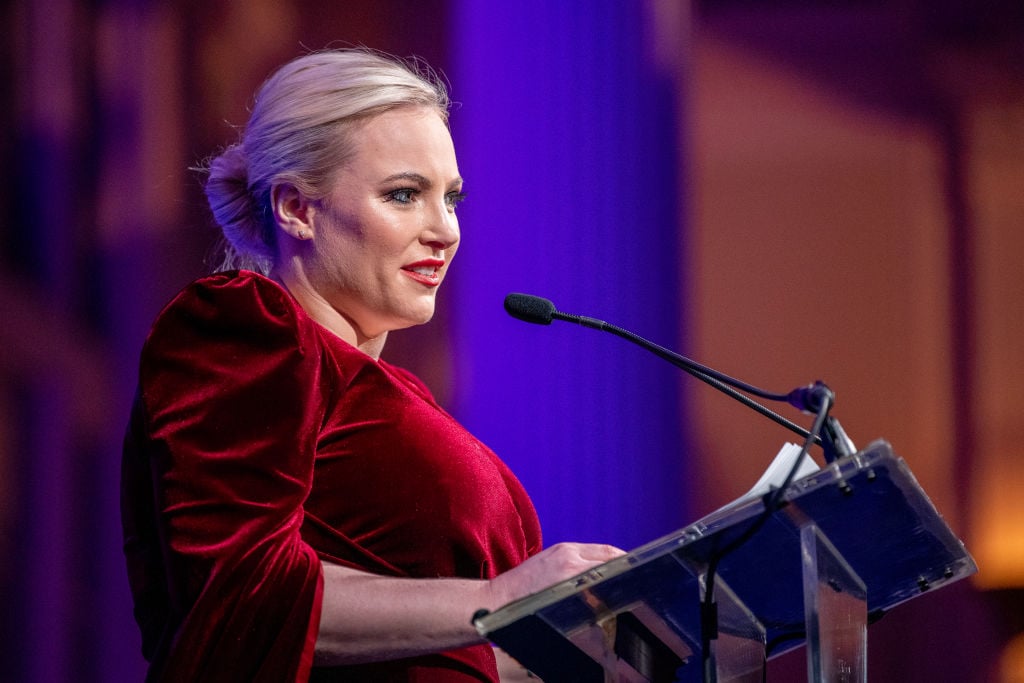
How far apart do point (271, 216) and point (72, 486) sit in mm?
972

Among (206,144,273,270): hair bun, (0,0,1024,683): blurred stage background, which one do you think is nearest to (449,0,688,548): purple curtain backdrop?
(0,0,1024,683): blurred stage background

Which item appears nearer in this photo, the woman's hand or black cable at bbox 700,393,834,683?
black cable at bbox 700,393,834,683

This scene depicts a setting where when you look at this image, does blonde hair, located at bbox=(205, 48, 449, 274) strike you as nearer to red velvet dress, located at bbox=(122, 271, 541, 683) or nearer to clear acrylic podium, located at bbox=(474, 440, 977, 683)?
red velvet dress, located at bbox=(122, 271, 541, 683)

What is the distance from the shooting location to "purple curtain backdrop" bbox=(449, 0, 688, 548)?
2611mm

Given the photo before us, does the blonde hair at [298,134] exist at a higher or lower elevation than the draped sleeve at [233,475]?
higher

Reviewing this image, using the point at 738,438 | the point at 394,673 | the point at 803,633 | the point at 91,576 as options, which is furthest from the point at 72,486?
the point at 803,633

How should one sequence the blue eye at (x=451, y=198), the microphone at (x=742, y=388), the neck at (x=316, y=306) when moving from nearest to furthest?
the microphone at (x=742, y=388)
the neck at (x=316, y=306)
the blue eye at (x=451, y=198)

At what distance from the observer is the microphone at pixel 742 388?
1.08 meters

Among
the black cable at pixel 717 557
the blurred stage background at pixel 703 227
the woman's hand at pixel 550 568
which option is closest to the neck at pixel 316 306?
the woman's hand at pixel 550 568

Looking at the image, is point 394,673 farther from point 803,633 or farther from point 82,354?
point 82,354

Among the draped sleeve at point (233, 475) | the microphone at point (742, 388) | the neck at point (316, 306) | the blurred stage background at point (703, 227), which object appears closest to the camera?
the microphone at point (742, 388)

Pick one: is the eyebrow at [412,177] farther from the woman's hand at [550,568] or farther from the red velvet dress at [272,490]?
the woman's hand at [550,568]

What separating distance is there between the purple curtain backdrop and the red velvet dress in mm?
Result: 1099

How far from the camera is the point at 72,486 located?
233 cm
